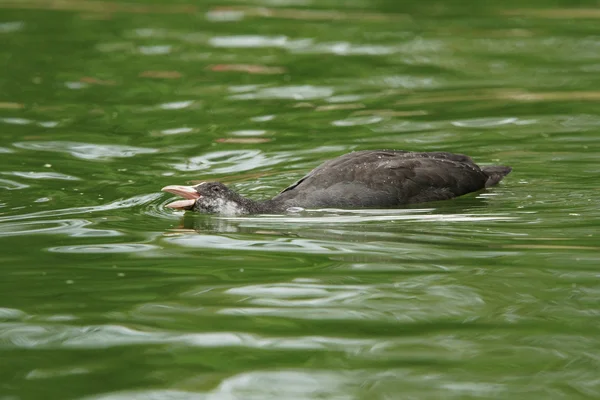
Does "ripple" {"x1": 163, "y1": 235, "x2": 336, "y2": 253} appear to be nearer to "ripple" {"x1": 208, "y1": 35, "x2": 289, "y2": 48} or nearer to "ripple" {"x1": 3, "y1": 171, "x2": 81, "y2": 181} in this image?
"ripple" {"x1": 3, "y1": 171, "x2": 81, "y2": 181}

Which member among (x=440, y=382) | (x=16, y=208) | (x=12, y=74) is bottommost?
(x=440, y=382)

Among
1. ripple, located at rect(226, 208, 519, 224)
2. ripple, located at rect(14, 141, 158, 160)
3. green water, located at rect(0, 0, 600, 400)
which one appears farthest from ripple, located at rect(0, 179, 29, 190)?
ripple, located at rect(226, 208, 519, 224)

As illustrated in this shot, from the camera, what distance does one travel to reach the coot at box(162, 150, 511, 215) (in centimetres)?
1047

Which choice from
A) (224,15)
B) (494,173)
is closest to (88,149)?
(494,173)

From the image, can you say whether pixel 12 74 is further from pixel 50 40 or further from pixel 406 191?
pixel 406 191

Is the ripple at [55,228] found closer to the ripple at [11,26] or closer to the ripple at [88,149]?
the ripple at [88,149]

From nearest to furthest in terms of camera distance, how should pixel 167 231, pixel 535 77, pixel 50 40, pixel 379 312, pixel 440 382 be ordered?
pixel 440 382
pixel 379 312
pixel 167 231
pixel 535 77
pixel 50 40

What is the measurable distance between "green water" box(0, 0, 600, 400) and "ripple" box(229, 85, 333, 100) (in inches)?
4.2

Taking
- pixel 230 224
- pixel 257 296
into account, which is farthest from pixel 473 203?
pixel 257 296

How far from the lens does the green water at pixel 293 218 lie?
6.48 m

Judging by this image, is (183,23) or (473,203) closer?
(473,203)

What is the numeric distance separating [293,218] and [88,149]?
164 inches

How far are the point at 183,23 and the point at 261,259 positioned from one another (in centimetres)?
1249

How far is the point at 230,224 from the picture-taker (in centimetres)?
1020
